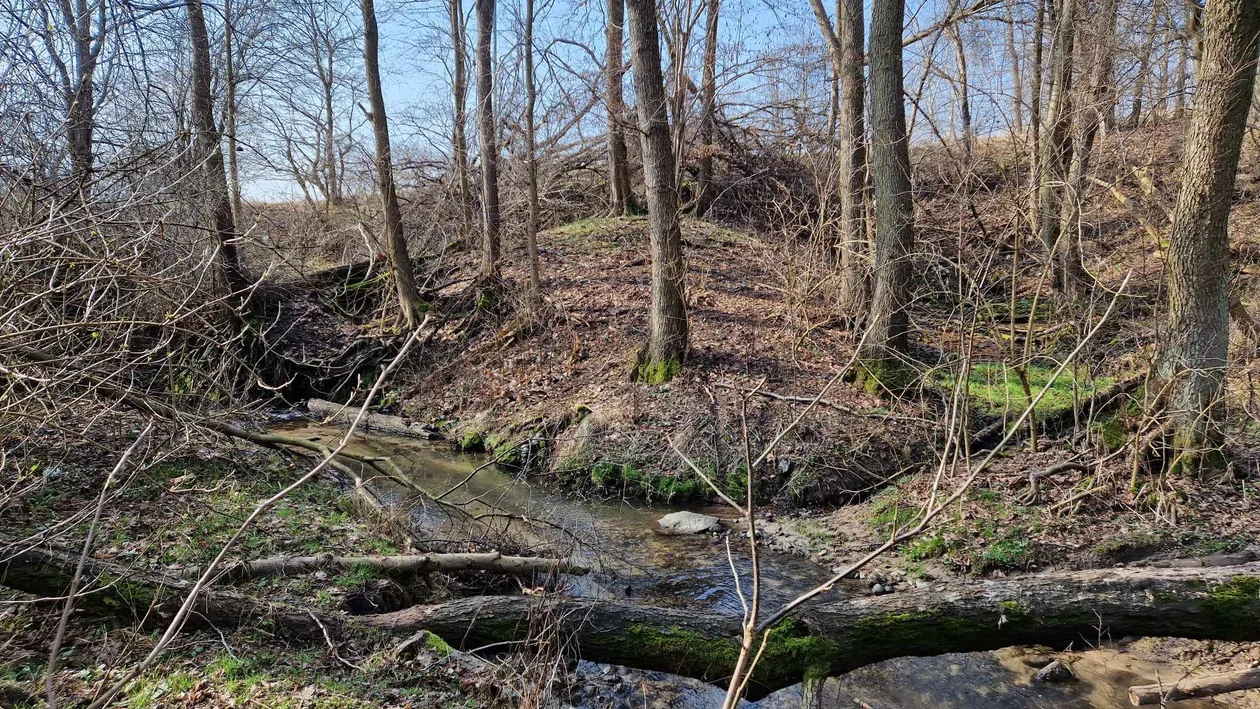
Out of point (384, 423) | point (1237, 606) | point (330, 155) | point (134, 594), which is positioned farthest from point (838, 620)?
point (330, 155)

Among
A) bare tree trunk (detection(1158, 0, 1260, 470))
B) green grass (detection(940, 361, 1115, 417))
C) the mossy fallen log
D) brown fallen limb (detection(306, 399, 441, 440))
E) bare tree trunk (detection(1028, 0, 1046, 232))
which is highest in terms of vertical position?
bare tree trunk (detection(1028, 0, 1046, 232))

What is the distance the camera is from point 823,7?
12.9 metres

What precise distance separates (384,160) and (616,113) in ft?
14.0

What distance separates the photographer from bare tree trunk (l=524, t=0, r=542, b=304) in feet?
40.2

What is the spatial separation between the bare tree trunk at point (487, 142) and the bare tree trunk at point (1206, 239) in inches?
407

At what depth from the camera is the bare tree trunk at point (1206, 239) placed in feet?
20.0

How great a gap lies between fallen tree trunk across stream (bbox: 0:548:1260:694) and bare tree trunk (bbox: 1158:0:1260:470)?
220cm

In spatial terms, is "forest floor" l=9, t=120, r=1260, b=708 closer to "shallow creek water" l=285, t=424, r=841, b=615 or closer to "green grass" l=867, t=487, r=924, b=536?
"green grass" l=867, t=487, r=924, b=536

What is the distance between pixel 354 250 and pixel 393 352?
4316 mm

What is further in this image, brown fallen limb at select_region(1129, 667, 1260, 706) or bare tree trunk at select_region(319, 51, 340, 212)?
bare tree trunk at select_region(319, 51, 340, 212)

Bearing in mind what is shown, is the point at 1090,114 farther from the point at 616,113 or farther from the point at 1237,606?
the point at 1237,606

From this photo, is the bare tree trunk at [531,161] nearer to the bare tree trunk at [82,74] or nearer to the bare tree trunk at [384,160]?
the bare tree trunk at [384,160]

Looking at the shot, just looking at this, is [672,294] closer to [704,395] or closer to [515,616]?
[704,395]

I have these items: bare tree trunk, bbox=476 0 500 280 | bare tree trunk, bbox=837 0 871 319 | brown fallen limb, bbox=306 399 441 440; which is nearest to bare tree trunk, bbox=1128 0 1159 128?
bare tree trunk, bbox=837 0 871 319
